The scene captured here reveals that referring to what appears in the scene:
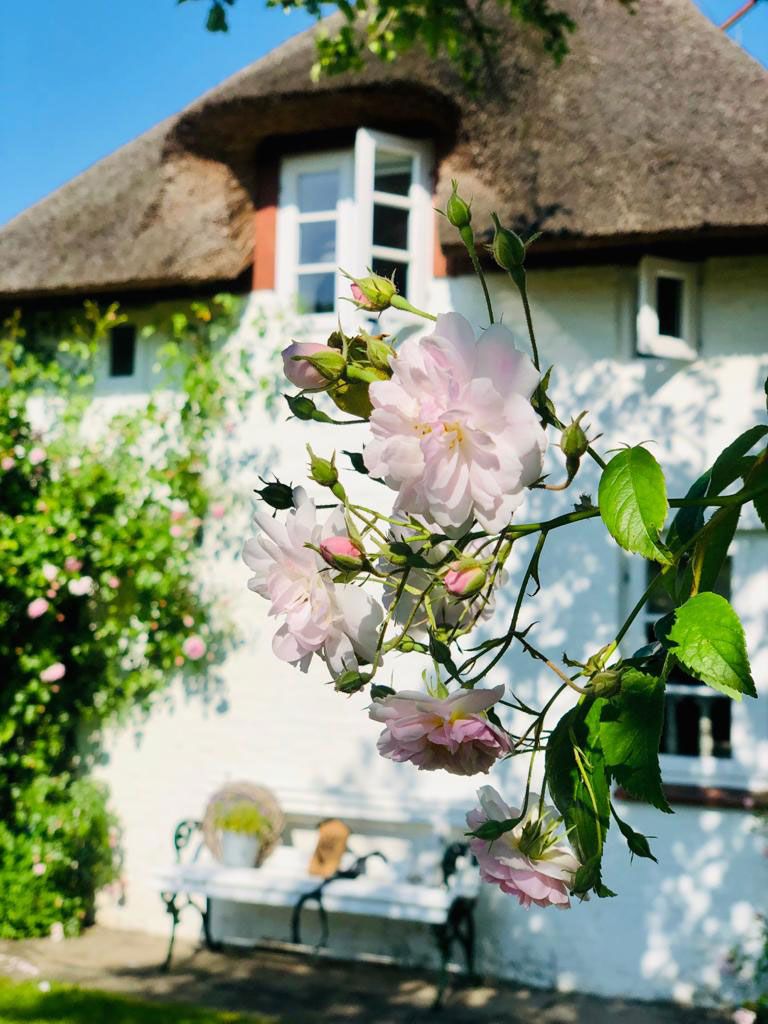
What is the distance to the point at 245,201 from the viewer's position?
259 inches

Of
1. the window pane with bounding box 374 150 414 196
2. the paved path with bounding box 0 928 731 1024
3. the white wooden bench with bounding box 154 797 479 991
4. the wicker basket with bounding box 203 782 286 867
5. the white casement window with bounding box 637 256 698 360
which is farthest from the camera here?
the window pane with bounding box 374 150 414 196

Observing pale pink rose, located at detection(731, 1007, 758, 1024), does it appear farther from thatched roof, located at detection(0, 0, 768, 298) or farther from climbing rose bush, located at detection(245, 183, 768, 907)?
climbing rose bush, located at detection(245, 183, 768, 907)

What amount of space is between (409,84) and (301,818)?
4077 mm

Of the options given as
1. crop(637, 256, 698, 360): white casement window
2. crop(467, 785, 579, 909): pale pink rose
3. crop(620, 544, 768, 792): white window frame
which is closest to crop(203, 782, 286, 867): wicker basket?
crop(620, 544, 768, 792): white window frame

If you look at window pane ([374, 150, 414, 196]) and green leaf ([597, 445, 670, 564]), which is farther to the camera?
window pane ([374, 150, 414, 196])

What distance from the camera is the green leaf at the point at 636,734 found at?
0.71m

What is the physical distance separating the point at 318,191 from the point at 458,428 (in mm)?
6148

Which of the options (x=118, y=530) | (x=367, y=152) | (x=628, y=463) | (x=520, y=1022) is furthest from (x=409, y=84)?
(x=628, y=463)

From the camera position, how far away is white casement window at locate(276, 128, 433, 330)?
6.18 m

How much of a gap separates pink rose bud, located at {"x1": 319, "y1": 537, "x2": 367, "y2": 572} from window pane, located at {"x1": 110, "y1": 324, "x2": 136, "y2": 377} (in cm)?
642

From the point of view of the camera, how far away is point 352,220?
6.29 metres

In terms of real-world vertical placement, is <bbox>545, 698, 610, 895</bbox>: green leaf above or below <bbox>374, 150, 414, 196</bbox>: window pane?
below

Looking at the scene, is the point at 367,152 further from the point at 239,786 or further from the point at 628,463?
the point at 628,463

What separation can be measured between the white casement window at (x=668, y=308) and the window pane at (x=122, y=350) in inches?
122
